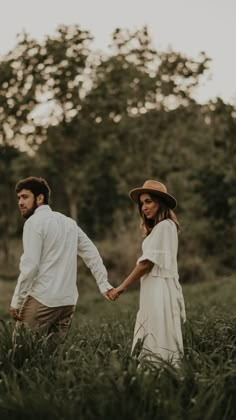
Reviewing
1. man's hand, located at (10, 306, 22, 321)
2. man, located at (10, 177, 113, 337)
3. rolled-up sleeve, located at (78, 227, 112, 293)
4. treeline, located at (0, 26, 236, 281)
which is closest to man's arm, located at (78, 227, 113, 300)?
rolled-up sleeve, located at (78, 227, 112, 293)

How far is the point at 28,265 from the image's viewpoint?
291 inches

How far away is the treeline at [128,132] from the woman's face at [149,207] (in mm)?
22694

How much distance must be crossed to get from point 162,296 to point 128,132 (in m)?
27.1

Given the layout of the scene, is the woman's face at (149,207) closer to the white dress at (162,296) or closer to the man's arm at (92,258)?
the white dress at (162,296)

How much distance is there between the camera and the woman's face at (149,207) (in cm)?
723

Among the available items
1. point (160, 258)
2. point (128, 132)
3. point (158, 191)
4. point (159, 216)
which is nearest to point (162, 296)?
point (160, 258)

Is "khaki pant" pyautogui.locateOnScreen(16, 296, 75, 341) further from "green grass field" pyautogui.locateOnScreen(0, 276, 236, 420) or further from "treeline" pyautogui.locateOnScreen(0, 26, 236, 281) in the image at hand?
"treeline" pyautogui.locateOnScreen(0, 26, 236, 281)

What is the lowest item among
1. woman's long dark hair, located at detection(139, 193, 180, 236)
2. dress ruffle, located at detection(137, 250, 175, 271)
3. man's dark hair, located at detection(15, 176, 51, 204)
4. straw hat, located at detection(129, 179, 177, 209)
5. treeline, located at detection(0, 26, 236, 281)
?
dress ruffle, located at detection(137, 250, 175, 271)

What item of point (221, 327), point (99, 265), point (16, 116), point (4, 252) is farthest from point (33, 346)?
point (4, 252)

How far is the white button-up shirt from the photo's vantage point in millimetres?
7438

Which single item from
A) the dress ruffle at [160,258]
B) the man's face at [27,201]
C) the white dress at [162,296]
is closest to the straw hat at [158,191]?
the white dress at [162,296]

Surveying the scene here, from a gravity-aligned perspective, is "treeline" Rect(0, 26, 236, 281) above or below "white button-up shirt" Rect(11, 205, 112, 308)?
above

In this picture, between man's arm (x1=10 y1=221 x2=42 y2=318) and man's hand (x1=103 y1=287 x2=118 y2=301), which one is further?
man's hand (x1=103 y1=287 x2=118 y2=301)

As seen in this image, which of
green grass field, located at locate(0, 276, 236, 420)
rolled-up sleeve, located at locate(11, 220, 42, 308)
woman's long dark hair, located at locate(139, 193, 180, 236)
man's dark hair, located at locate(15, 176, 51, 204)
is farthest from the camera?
man's dark hair, located at locate(15, 176, 51, 204)
